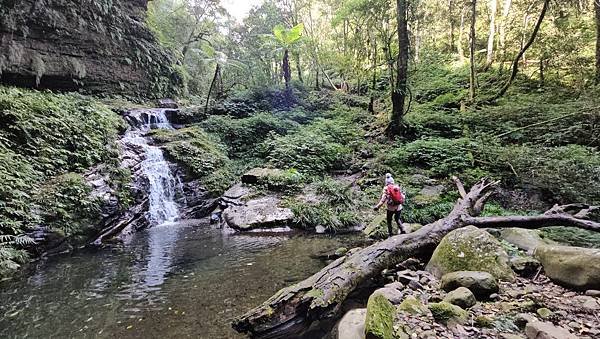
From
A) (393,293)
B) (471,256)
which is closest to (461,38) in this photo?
(471,256)

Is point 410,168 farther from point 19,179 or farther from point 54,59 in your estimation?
point 54,59

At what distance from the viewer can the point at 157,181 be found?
1225 centimetres

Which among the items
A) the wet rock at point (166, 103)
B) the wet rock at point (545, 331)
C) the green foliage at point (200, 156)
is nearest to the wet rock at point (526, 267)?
the wet rock at point (545, 331)

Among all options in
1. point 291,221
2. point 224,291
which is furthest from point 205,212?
point 224,291

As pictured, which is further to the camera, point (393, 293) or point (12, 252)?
point (12, 252)

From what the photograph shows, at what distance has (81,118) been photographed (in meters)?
11.9

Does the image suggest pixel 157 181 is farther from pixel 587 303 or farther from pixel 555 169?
pixel 555 169

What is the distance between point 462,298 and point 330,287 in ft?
5.08

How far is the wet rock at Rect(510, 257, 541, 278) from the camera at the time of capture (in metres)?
4.46

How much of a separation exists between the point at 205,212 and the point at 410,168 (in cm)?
804

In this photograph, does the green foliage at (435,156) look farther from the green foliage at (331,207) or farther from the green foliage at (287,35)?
the green foliage at (287,35)

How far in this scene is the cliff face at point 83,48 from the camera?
42.9ft

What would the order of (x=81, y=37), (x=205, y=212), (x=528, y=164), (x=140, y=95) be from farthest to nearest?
(x=140, y=95), (x=81, y=37), (x=205, y=212), (x=528, y=164)

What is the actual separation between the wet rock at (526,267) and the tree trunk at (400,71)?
1035 cm
